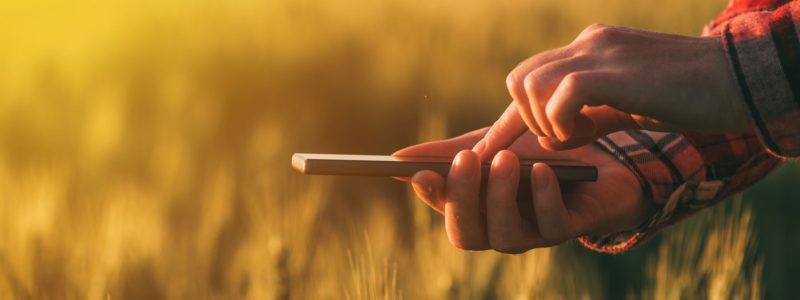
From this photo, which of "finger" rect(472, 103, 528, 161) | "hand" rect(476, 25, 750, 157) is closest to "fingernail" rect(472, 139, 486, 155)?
"finger" rect(472, 103, 528, 161)

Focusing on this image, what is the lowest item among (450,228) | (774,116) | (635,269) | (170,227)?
(635,269)

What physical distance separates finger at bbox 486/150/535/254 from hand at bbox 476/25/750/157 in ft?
0.38

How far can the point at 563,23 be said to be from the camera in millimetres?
2285

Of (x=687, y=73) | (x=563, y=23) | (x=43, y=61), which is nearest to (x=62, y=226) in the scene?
(x=43, y=61)

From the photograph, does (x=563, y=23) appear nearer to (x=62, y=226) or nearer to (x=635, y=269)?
(x=635, y=269)

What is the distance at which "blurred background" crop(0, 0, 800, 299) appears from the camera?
140 cm

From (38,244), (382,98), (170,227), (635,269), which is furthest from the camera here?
(382,98)

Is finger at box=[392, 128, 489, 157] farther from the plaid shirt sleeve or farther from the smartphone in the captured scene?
the plaid shirt sleeve

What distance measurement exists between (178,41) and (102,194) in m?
0.60

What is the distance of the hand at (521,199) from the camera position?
3.10 feet

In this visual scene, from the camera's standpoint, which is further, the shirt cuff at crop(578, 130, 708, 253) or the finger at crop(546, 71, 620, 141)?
the shirt cuff at crop(578, 130, 708, 253)

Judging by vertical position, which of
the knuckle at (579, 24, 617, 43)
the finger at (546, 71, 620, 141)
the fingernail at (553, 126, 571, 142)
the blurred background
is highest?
the knuckle at (579, 24, 617, 43)

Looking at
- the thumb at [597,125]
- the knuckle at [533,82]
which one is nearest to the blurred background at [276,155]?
the thumb at [597,125]

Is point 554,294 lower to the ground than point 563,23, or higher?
lower
